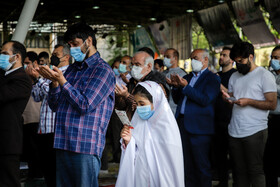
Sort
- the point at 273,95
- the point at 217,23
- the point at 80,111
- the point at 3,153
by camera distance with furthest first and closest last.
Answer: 1. the point at 217,23
2. the point at 273,95
3. the point at 3,153
4. the point at 80,111

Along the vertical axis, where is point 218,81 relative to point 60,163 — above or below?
above

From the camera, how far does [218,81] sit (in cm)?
591

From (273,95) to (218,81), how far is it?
88 cm

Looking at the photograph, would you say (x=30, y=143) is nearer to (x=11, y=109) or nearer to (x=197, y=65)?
(x=11, y=109)

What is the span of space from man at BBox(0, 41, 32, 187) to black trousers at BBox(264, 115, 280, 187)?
309cm

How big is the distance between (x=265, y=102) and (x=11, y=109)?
2.95 metres

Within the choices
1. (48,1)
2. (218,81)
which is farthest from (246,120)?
(48,1)

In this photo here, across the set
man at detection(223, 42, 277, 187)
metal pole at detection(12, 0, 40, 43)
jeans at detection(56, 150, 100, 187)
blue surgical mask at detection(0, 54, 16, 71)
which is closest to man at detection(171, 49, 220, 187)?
man at detection(223, 42, 277, 187)

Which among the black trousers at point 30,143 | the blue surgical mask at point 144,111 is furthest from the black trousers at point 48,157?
the blue surgical mask at point 144,111

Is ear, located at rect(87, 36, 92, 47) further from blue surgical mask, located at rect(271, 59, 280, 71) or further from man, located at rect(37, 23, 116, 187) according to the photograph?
blue surgical mask, located at rect(271, 59, 280, 71)

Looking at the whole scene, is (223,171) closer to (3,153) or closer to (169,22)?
(3,153)

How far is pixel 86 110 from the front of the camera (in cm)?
356

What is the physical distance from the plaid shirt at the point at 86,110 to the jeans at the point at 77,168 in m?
0.06

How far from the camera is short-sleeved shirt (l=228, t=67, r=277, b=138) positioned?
17.3 ft
